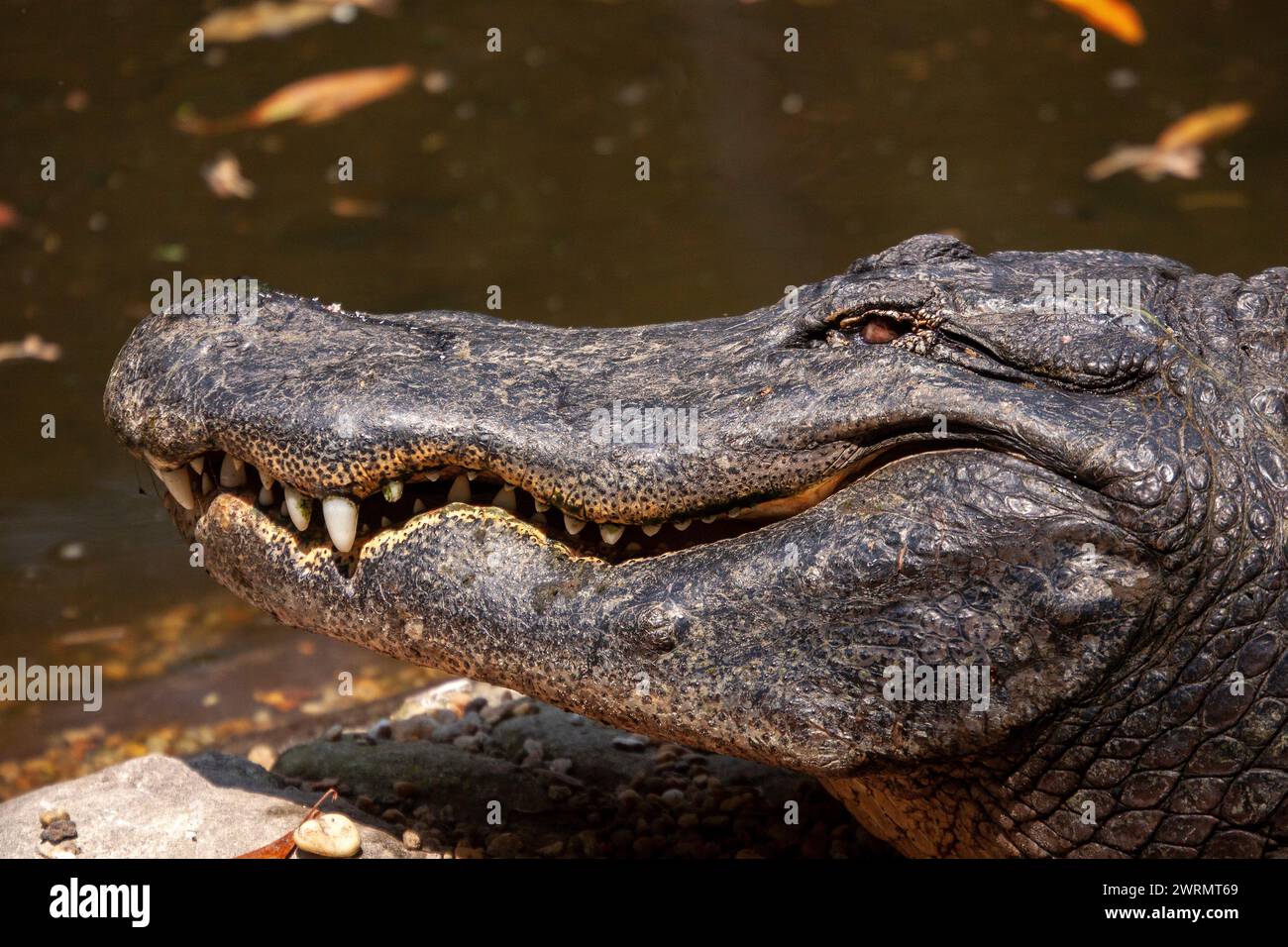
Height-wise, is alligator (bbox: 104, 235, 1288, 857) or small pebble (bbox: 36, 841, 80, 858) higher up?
alligator (bbox: 104, 235, 1288, 857)

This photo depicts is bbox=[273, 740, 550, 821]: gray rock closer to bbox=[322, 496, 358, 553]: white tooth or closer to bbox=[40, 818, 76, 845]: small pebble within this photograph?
bbox=[40, 818, 76, 845]: small pebble

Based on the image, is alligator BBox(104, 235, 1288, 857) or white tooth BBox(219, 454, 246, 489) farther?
white tooth BBox(219, 454, 246, 489)

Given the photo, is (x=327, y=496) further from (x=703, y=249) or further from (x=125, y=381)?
(x=703, y=249)

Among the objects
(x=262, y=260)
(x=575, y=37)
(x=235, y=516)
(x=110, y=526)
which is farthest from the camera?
(x=575, y=37)

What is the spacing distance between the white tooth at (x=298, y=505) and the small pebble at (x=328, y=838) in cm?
63

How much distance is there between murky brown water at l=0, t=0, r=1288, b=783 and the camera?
6.62 m

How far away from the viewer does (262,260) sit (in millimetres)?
6852

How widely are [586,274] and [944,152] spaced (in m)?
2.50

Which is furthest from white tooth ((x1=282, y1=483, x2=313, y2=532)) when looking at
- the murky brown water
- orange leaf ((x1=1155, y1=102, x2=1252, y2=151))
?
orange leaf ((x1=1155, y1=102, x2=1252, y2=151))

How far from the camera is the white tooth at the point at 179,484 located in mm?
2871

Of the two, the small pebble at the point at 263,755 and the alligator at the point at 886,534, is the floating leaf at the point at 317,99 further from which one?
the alligator at the point at 886,534

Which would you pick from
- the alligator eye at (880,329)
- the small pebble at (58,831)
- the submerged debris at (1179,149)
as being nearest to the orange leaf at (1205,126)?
the submerged debris at (1179,149)

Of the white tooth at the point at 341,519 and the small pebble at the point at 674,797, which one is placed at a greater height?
the white tooth at the point at 341,519

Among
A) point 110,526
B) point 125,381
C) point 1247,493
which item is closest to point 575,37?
point 110,526
